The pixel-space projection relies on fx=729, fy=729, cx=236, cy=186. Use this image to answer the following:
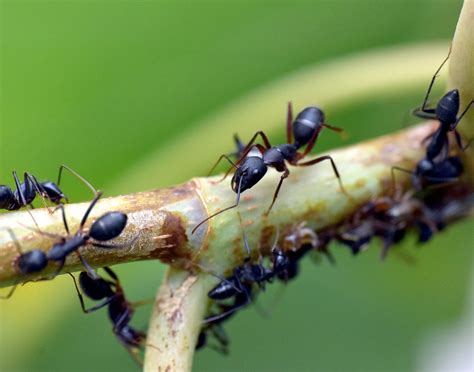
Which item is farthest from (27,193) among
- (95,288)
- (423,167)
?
(423,167)

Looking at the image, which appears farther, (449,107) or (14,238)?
(449,107)

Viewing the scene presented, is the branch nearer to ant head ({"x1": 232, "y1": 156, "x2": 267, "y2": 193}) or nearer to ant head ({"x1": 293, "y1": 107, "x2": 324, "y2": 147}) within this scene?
ant head ({"x1": 232, "y1": 156, "x2": 267, "y2": 193})

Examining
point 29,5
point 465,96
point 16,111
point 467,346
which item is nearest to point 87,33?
point 29,5

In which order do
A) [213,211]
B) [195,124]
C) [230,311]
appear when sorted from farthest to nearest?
[195,124], [230,311], [213,211]

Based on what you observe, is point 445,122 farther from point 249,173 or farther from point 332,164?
point 249,173

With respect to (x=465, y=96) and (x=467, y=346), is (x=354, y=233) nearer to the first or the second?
(x=465, y=96)

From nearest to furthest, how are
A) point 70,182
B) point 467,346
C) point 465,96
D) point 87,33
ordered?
1. point 465,96
2. point 70,182
3. point 87,33
4. point 467,346

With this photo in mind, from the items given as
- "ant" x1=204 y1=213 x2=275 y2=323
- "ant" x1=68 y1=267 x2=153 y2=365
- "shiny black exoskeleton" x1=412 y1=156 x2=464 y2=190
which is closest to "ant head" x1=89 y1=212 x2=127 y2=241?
"ant" x1=204 y1=213 x2=275 y2=323
